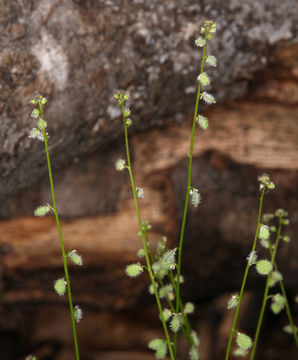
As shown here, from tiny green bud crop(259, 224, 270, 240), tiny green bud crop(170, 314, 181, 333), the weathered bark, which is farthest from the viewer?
the weathered bark

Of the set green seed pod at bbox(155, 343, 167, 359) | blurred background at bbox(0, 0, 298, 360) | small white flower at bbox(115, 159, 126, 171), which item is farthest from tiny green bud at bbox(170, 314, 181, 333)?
blurred background at bbox(0, 0, 298, 360)

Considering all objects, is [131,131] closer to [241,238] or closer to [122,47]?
[122,47]

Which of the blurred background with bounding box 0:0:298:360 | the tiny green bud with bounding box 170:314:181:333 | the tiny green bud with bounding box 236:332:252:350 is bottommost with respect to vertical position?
the tiny green bud with bounding box 236:332:252:350

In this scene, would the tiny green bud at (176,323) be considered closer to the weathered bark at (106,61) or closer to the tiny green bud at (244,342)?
the tiny green bud at (244,342)

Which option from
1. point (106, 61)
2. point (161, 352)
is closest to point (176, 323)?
point (161, 352)

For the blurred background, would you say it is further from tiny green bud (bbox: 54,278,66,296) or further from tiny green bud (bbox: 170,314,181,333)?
tiny green bud (bbox: 170,314,181,333)

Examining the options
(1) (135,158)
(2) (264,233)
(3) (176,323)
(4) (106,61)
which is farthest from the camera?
(1) (135,158)

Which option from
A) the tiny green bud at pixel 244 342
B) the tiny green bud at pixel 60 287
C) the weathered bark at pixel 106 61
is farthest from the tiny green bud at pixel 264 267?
the weathered bark at pixel 106 61

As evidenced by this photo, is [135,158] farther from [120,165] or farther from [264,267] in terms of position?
[264,267]
